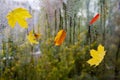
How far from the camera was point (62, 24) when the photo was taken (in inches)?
64.6

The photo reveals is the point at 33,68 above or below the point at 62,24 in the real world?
below

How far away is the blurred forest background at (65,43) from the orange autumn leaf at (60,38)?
0.02 m

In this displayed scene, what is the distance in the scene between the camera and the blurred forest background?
1.62 meters

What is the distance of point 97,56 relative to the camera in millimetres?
1589

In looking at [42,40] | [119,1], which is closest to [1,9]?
[42,40]

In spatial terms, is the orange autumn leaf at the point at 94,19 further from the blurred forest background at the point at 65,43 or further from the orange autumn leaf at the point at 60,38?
the orange autumn leaf at the point at 60,38

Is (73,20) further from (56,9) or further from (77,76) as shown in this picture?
(77,76)

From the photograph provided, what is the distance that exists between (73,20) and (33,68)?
0.33 metres

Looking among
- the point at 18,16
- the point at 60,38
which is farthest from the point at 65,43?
the point at 18,16

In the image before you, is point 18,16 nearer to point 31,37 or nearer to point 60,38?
point 31,37

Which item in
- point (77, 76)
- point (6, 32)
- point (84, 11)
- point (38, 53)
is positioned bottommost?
point (77, 76)

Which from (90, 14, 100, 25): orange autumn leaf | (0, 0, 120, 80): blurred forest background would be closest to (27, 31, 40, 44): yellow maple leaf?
(0, 0, 120, 80): blurred forest background

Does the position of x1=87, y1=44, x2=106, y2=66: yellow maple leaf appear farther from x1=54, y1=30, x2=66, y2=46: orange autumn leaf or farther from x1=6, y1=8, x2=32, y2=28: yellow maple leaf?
x1=6, y1=8, x2=32, y2=28: yellow maple leaf

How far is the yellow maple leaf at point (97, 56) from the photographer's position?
160cm
